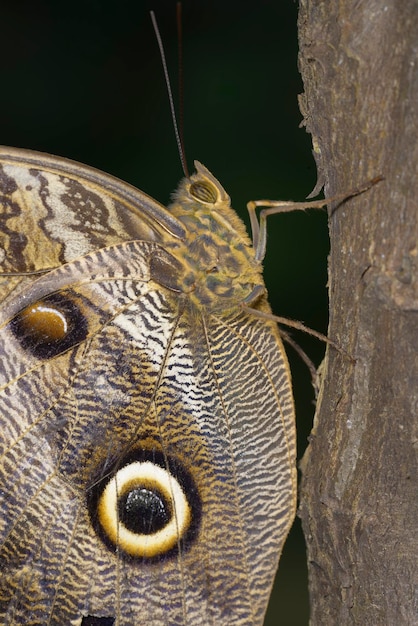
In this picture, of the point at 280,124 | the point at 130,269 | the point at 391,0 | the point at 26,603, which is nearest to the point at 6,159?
the point at 130,269

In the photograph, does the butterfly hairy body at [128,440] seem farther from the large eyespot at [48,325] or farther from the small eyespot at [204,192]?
the small eyespot at [204,192]

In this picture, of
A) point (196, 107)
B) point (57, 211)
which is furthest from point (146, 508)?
point (196, 107)

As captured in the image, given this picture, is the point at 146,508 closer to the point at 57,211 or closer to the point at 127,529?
the point at 127,529

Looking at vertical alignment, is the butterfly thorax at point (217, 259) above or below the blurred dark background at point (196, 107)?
below

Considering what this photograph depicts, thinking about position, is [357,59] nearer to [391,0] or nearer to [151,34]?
[391,0]

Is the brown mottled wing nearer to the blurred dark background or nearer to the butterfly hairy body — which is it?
the butterfly hairy body

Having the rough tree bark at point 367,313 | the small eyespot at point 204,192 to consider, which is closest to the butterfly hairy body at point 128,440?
the small eyespot at point 204,192

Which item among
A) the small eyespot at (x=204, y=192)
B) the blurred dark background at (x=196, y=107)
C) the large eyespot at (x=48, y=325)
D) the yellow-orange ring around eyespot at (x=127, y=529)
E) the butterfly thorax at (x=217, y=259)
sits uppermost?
the blurred dark background at (x=196, y=107)
